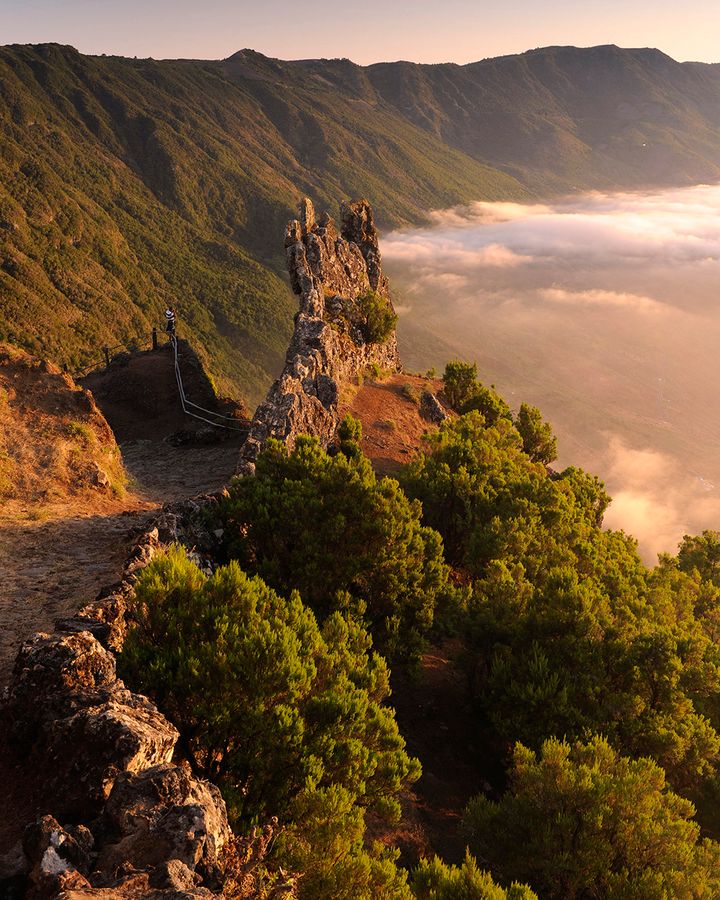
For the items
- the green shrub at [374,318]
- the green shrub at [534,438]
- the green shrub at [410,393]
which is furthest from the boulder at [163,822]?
the green shrub at [534,438]

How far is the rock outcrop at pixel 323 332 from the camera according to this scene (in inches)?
1768

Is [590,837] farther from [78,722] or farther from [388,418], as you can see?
[388,418]

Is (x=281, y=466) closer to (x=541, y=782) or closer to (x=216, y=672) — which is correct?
(x=216, y=672)

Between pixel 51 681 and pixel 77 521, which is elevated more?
A: pixel 51 681

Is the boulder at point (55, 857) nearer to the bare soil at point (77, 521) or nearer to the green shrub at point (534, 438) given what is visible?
the bare soil at point (77, 521)

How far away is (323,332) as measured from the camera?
201ft

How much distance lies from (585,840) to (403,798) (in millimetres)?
8757

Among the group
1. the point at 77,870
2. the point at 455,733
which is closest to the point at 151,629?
the point at 77,870

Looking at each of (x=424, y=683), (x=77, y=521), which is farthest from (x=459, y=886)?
(x=77, y=521)

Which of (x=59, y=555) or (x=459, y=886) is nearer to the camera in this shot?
(x=459, y=886)

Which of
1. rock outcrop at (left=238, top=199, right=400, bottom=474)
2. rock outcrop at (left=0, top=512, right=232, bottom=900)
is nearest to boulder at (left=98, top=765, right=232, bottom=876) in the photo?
rock outcrop at (left=0, top=512, right=232, bottom=900)

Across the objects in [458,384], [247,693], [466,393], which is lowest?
[247,693]

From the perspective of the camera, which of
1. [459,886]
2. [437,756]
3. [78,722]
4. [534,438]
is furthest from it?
[534,438]

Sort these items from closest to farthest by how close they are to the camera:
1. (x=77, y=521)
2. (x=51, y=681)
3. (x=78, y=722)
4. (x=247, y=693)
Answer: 1. (x=78, y=722)
2. (x=51, y=681)
3. (x=247, y=693)
4. (x=77, y=521)
